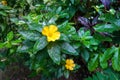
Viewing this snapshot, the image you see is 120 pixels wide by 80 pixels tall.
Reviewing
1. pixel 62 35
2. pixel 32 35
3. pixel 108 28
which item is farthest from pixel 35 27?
pixel 108 28

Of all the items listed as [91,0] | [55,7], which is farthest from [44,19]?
[91,0]

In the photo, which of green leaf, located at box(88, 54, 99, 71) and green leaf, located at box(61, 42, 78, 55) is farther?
green leaf, located at box(88, 54, 99, 71)

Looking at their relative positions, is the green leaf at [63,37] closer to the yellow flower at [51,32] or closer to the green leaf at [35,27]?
the yellow flower at [51,32]

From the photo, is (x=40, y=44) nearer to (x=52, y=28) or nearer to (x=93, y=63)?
(x=52, y=28)

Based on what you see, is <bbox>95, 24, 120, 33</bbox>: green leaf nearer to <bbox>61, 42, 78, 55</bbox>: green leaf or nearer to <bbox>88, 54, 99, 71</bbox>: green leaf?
<bbox>61, 42, 78, 55</bbox>: green leaf

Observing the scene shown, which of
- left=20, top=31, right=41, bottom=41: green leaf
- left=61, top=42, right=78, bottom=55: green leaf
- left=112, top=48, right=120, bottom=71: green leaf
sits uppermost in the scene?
left=20, top=31, right=41, bottom=41: green leaf

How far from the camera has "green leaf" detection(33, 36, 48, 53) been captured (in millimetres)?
1730

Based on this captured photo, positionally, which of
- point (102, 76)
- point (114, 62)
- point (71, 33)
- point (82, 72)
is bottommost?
point (82, 72)

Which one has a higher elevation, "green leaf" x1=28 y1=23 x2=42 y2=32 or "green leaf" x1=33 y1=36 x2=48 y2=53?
"green leaf" x1=28 y1=23 x2=42 y2=32

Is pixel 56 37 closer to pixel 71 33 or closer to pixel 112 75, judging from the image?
pixel 71 33

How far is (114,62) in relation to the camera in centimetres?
176

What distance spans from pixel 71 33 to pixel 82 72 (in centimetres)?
85

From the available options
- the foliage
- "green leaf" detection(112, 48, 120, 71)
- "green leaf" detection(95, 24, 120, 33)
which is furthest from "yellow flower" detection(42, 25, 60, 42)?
"green leaf" detection(112, 48, 120, 71)

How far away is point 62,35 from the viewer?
5.77ft
